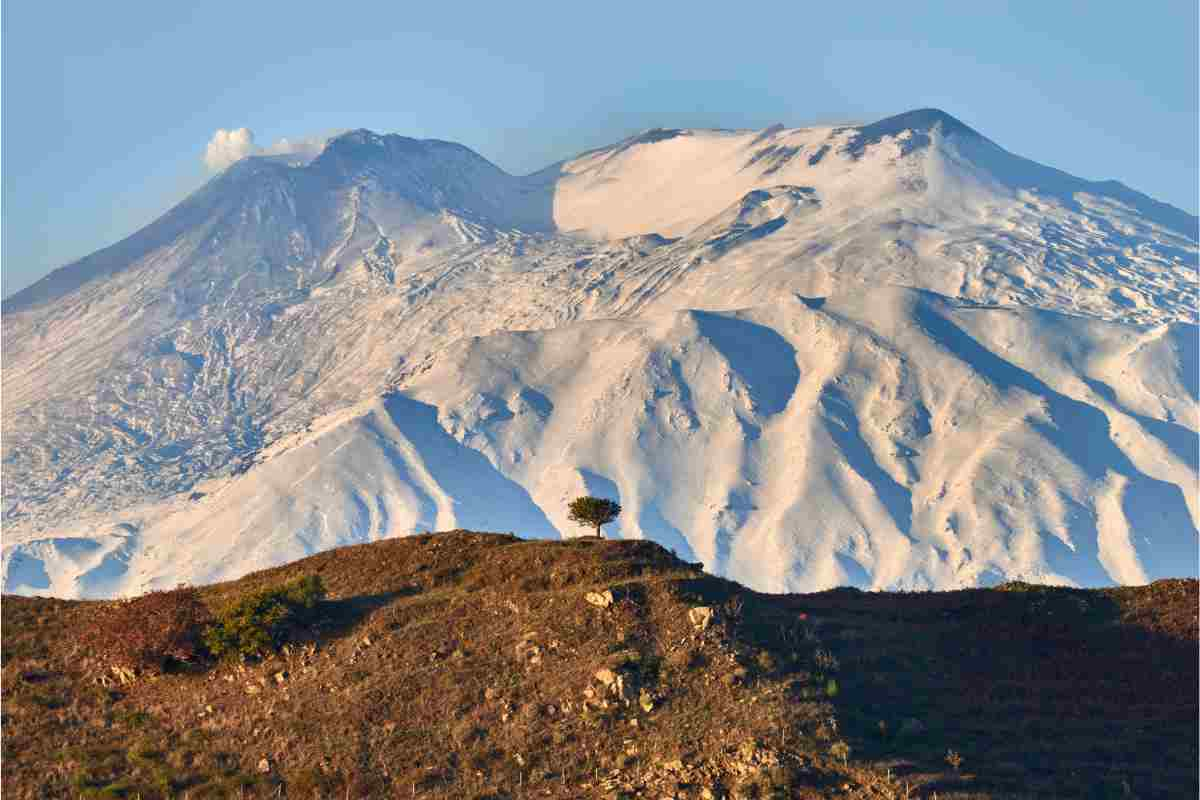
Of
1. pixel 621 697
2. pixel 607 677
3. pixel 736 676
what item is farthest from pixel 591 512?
pixel 621 697

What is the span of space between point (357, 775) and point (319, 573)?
15311 mm

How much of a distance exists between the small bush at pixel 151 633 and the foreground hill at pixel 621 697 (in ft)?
2.32

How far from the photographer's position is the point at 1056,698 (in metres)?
38.2

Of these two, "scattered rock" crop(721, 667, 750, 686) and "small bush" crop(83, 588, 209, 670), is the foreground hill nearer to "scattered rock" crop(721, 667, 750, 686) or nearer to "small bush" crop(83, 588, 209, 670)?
"scattered rock" crop(721, 667, 750, 686)

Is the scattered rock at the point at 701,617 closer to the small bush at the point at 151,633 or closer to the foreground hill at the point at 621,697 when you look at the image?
the foreground hill at the point at 621,697

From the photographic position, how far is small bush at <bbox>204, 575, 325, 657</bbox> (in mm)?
40031

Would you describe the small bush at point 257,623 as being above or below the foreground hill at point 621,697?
above

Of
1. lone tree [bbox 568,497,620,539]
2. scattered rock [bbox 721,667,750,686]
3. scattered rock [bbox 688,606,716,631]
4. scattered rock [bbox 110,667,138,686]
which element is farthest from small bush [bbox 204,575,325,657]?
lone tree [bbox 568,497,620,539]

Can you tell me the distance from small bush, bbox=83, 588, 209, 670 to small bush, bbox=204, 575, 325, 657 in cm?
70

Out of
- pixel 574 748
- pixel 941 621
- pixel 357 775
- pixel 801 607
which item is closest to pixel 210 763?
pixel 357 775

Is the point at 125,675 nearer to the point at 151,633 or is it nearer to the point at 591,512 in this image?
the point at 151,633

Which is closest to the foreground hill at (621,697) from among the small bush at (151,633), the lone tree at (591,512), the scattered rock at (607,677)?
the scattered rock at (607,677)

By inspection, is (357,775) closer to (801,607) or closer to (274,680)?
(274,680)

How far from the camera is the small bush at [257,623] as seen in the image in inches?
1576
